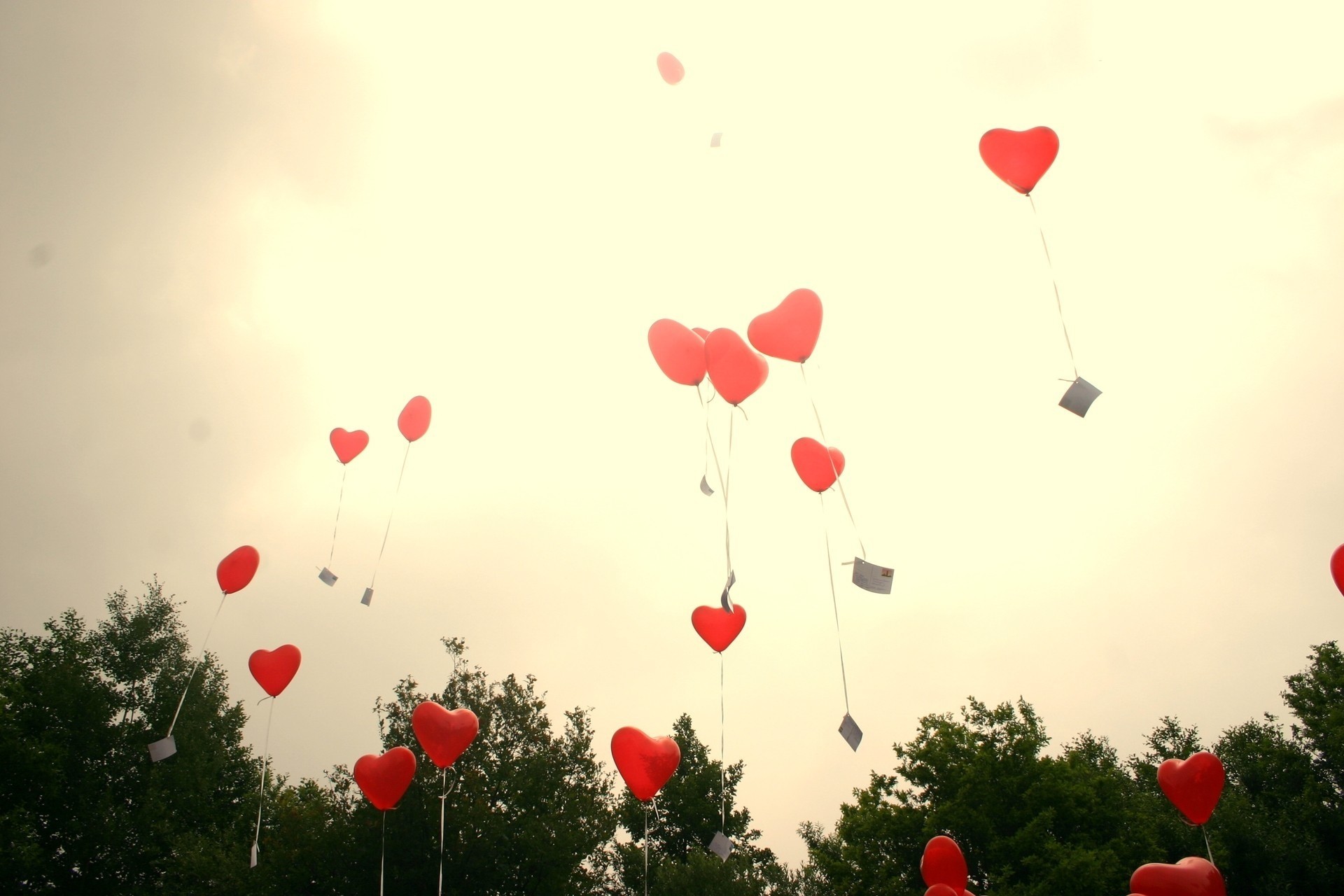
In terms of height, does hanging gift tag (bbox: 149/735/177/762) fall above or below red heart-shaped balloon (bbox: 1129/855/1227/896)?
above

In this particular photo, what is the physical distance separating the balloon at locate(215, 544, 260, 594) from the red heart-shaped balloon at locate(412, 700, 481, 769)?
220 centimetres

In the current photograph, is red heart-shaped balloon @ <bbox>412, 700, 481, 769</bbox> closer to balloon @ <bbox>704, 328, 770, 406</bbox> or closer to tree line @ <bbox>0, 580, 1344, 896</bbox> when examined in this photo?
balloon @ <bbox>704, 328, 770, 406</bbox>

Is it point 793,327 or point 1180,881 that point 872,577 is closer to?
point 793,327

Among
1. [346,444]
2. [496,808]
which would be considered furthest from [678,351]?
[496,808]

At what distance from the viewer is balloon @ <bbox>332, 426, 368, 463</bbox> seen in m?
8.22

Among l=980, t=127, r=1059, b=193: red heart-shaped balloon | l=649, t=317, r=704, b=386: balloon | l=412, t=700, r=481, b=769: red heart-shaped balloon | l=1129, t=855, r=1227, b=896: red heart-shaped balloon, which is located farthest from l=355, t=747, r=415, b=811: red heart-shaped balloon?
l=980, t=127, r=1059, b=193: red heart-shaped balloon

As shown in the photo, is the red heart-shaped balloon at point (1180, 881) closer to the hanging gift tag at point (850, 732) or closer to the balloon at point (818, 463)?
the hanging gift tag at point (850, 732)

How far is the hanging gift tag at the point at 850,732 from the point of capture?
4.94 m

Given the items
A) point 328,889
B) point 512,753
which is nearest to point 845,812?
point 512,753

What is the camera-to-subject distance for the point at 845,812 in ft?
62.1

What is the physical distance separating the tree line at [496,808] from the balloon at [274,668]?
257 inches

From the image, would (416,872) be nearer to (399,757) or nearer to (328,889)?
(328,889)

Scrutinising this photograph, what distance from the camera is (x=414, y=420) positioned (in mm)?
7797

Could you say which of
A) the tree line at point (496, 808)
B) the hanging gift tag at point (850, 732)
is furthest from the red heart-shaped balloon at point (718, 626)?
the tree line at point (496, 808)
